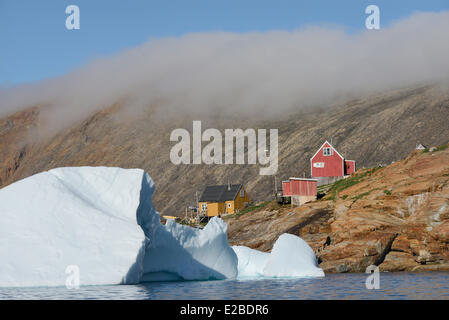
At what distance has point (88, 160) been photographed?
379 ft

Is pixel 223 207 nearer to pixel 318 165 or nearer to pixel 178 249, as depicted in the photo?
pixel 318 165

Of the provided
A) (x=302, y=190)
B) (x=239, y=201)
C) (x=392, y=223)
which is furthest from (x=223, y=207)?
(x=392, y=223)

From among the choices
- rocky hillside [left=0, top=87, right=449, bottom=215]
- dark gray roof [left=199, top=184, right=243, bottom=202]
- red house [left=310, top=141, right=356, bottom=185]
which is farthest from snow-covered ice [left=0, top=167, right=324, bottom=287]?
rocky hillside [left=0, top=87, right=449, bottom=215]

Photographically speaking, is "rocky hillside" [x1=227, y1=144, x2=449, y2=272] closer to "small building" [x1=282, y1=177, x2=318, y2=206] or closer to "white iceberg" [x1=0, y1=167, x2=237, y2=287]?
"small building" [x1=282, y1=177, x2=318, y2=206]

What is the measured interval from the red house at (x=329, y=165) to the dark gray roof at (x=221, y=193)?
11.8 m

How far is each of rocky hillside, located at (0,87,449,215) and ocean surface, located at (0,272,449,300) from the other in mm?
44463

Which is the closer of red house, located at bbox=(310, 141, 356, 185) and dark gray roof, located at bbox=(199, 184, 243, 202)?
red house, located at bbox=(310, 141, 356, 185)

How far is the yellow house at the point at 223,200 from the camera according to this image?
67.6 m

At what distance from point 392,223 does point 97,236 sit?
1724 cm

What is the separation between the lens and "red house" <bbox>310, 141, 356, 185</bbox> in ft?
192

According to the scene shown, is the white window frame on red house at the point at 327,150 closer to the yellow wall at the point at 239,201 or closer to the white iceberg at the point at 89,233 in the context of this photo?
the yellow wall at the point at 239,201

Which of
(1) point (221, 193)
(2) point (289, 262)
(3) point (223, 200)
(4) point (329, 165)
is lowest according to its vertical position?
(2) point (289, 262)

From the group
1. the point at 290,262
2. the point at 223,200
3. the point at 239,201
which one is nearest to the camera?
the point at 290,262

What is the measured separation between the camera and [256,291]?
19.4 m
